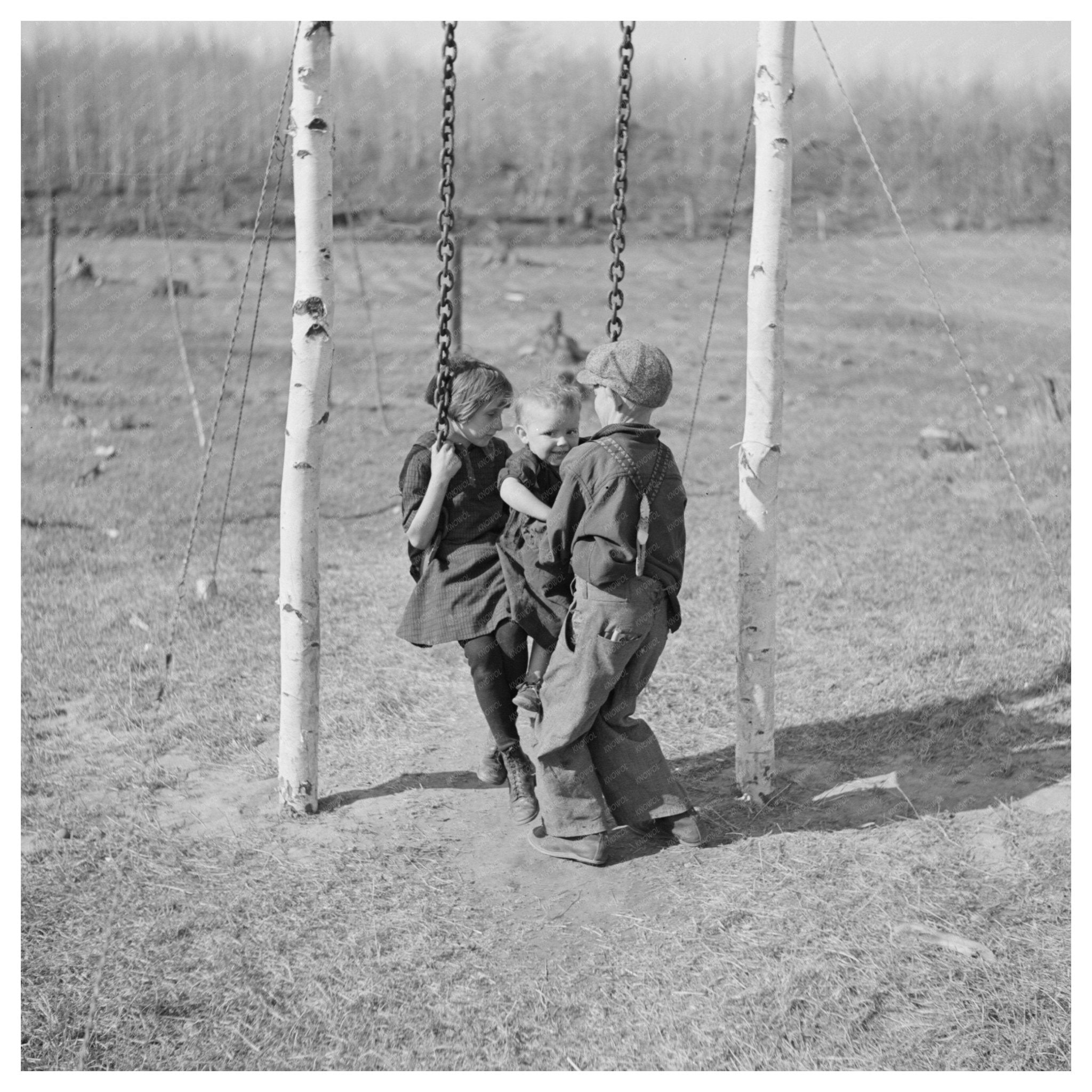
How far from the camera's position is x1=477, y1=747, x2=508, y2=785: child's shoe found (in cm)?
520

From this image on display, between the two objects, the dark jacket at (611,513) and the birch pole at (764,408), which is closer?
the dark jacket at (611,513)

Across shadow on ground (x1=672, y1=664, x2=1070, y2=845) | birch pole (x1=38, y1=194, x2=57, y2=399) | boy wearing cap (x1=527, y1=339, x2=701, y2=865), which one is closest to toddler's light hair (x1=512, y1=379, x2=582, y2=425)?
boy wearing cap (x1=527, y1=339, x2=701, y2=865)

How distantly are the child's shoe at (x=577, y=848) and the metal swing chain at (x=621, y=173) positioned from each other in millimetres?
1775

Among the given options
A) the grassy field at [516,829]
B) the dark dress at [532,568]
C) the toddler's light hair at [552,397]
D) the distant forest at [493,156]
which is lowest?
the grassy field at [516,829]

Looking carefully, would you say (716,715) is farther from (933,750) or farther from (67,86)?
(67,86)

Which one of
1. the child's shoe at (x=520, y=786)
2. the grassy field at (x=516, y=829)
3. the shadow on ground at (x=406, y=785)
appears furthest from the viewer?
the shadow on ground at (x=406, y=785)

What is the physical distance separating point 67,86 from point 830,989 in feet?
96.5

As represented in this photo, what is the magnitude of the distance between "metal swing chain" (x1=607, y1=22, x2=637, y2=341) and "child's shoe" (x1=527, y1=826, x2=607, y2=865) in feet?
5.82

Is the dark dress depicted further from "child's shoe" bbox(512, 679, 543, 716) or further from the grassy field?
the grassy field

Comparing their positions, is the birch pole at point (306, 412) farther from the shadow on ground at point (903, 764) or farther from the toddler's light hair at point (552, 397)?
the shadow on ground at point (903, 764)

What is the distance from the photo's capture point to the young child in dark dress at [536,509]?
165 inches

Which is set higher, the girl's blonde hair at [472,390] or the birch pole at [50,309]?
the birch pole at [50,309]

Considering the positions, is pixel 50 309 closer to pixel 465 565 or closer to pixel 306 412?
pixel 306 412

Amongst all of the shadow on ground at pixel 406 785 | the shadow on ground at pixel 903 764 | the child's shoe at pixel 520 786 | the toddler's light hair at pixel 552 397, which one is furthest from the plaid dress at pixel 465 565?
the shadow on ground at pixel 903 764
